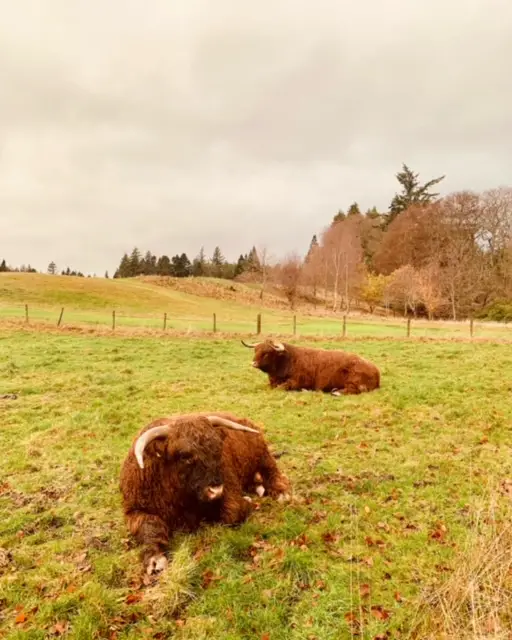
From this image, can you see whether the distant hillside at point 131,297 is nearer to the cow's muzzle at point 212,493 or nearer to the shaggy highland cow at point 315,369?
the shaggy highland cow at point 315,369

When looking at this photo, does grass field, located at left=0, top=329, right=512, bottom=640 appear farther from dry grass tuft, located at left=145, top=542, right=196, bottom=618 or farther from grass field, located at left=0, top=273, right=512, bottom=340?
grass field, located at left=0, top=273, right=512, bottom=340

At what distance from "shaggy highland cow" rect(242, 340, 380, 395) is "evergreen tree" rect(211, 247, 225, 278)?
10074 centimetres

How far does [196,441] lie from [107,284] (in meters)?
65.8

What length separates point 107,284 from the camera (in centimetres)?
6706

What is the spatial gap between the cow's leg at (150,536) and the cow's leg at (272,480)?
165cm

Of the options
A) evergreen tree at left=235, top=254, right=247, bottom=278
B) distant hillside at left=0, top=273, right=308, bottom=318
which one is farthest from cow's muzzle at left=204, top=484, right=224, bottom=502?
evergreen tree at left=235, top=254, right=247, bottom=278

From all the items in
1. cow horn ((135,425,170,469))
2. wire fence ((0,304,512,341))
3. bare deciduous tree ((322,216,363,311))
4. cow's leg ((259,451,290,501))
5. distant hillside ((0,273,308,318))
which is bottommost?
cow's leg ((259,451,290,501))

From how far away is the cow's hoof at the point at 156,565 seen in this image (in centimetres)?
453

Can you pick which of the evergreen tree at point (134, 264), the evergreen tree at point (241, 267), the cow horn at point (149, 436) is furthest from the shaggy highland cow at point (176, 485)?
the evergreen tree at point (134, 264)

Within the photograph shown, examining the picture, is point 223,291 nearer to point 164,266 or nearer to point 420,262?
point 420,262

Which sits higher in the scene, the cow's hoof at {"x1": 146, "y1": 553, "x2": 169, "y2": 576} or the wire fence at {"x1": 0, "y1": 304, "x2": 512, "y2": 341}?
the wire fence at {"x1": 0, "y1": 304, "x2": 512, "y2": 341}

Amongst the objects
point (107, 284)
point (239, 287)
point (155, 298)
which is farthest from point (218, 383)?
point (239, 287)

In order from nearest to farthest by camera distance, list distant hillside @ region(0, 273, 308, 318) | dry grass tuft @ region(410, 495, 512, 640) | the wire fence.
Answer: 1. dry grass tuft @ region(410, 495, 512, 640)
2. the wire fence
3. distant hillside @ region(0, 273, 308, 318)

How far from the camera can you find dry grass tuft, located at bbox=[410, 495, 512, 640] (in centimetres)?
341
